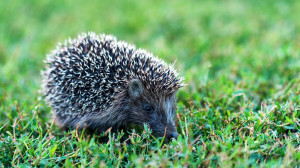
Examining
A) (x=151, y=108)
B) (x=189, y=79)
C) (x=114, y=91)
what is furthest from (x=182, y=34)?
(x=114, y=91)

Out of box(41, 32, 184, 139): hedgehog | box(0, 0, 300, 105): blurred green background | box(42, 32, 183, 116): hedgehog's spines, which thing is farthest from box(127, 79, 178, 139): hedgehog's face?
box(0, 0, 300, 105): blurred green background

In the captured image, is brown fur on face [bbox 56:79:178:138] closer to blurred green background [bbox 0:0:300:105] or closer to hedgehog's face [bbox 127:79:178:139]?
hedgehog's face [bbox 127:79:178:139]

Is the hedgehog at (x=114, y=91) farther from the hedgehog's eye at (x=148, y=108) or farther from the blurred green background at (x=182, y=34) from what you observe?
the blurred green background at (x=182, y=34)

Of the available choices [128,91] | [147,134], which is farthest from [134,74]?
[147,134]

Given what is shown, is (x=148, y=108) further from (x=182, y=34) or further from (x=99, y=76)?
(x=182, y=34)

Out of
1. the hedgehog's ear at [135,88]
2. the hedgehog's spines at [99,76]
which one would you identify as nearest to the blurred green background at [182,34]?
the hedgehog's spines at [99,76]

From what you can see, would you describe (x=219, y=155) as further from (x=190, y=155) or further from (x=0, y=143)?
→ (x=0, y=143)

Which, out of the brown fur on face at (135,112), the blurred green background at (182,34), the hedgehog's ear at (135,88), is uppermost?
the blurred green background at (182,34)
